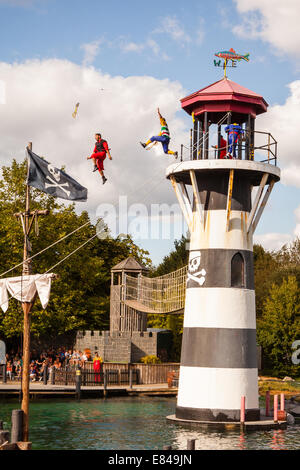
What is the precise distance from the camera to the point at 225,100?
29.3 m

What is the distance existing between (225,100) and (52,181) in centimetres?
918

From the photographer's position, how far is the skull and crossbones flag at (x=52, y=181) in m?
23.1

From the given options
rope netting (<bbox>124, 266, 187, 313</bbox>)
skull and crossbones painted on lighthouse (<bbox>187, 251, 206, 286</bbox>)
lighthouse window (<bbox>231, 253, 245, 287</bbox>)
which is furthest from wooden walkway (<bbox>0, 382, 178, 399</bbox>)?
lighthouse window (<bbox>231, 253, 245, 287</bbox>)

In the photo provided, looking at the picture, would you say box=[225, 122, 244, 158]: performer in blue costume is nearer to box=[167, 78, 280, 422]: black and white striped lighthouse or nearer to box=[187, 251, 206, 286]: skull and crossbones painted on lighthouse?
box=[167, 78, 280, 422]: black and white striped lighthouse

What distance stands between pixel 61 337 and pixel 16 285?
35153 mm

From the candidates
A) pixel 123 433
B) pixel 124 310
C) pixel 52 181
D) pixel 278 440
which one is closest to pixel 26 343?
pixel 52 181

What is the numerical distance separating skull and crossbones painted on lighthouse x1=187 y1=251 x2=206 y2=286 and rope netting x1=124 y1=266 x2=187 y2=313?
1374cm

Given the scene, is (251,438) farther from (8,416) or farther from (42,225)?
(42,225)

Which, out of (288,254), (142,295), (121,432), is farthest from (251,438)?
(288,254)

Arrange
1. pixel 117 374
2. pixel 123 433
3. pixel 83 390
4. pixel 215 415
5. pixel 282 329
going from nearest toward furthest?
1. pixel 123 433
2. pixel 215 415
3. pixel 83 390
4. pixel 117 374
5. pixel 282 329

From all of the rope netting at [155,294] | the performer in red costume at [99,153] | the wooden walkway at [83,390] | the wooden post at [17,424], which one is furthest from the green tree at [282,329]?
the wooden post at [17,424]

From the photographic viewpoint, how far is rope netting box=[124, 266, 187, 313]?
46.8 metres

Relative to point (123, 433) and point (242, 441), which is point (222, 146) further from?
point (123, 433)
